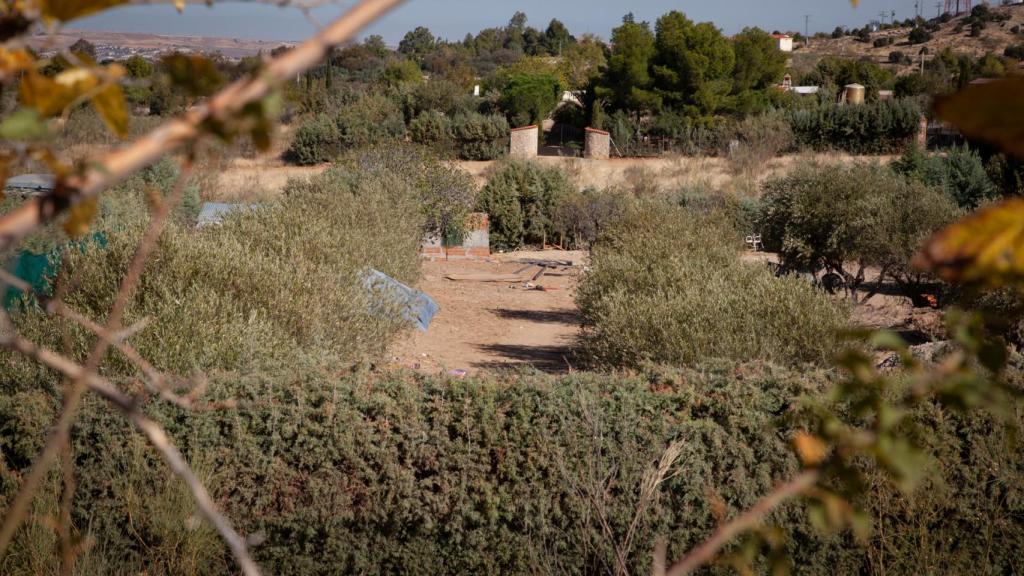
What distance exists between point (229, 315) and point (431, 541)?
4.03 meters

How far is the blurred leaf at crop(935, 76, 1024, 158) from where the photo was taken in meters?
0.68

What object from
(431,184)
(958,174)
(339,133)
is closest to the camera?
(431,184)

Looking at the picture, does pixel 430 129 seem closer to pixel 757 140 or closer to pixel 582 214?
pixel 582 214

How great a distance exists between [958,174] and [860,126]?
8810 mm

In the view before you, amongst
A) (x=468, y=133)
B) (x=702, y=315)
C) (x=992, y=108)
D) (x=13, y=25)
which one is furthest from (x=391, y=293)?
(x=468, y=133)

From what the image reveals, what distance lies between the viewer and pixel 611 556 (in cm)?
485

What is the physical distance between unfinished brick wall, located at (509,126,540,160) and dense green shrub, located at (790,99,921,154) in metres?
9.98

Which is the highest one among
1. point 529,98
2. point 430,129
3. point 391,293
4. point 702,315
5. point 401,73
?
point 401,73

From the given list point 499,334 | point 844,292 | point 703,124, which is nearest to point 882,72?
point 703,124

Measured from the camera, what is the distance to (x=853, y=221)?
52.0 feet

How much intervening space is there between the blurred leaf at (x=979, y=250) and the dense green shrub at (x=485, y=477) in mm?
4192

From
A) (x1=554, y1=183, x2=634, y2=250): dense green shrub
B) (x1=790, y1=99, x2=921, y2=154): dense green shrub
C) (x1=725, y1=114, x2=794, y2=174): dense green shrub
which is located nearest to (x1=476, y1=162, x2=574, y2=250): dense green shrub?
(x1=554, y1=183, x2=634, y2=250): dense green shrub

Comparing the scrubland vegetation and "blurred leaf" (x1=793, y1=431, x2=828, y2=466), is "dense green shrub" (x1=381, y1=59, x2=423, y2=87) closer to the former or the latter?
the scrubland vegetation

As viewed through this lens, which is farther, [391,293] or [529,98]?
[529,98]
